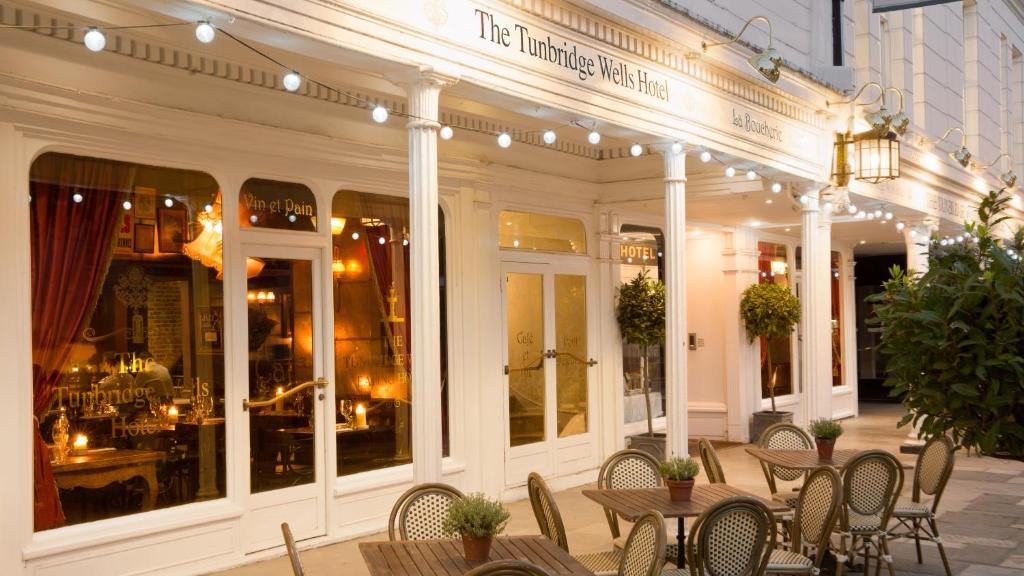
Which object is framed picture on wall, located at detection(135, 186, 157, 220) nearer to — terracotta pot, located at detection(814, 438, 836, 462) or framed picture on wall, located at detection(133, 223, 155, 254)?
framed picture on wall, located at detection(133, 223, 155, 254)

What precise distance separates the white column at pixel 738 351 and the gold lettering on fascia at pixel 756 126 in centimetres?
421

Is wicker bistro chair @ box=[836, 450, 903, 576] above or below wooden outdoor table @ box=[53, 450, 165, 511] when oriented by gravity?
below

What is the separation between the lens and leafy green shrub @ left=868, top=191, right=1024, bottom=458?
3.12m

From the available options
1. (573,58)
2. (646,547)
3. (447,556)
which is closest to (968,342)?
(646,547)

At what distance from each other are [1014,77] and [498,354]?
637 inches

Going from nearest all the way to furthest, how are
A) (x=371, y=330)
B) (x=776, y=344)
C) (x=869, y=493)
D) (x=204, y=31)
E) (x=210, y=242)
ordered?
(x=204, y=31)
(x=869, y=493)
(x=210, y=242)
(x=371, y=330)
(x=776, y=344)

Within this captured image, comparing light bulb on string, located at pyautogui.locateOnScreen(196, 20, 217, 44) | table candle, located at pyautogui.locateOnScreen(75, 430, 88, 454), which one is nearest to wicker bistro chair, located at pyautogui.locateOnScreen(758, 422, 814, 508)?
table candle, located at pyautogui.locateOnScreen(75, 430, 88, 454)

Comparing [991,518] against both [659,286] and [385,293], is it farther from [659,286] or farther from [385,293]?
[385,293]

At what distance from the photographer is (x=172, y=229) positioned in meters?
6.48

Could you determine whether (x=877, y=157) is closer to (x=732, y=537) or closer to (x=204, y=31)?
(x=732, y=537)

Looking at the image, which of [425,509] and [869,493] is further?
[869,493]

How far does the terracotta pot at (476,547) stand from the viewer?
422 cm

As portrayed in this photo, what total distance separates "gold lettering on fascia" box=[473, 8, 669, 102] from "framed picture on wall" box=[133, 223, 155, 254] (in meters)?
2.40

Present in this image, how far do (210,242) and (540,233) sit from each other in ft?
12.3
